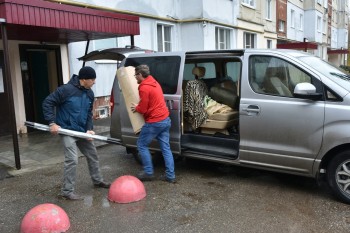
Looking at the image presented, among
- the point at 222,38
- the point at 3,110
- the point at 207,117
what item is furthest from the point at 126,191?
the point at 222,38

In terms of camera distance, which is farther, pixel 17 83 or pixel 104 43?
pixel 104 43

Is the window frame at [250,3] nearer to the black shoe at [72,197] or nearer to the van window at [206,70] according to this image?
the van window at [206,70]

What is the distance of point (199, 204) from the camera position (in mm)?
4375

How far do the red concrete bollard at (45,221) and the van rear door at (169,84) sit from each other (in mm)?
2165

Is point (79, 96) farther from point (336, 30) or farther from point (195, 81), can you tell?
point (336, 30)

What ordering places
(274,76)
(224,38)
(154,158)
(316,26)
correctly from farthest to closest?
(316,26)
(224,38)
(154,158)
(274,76)

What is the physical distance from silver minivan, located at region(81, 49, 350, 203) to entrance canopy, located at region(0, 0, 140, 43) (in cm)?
165

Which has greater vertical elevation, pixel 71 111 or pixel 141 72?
pixel 141 72

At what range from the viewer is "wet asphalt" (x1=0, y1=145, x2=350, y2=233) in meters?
3.80

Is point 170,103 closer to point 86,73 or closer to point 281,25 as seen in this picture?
point 86,73

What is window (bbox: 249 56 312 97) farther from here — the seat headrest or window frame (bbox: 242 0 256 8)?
window frame (bbox: 242 0 256 8)

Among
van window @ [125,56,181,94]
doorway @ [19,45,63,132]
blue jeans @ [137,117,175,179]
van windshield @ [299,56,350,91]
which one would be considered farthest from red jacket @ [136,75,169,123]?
doorway @ [19,45,63,132]

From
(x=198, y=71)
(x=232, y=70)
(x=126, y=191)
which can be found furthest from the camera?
(x=232, y=70)

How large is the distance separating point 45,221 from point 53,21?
4104mm
